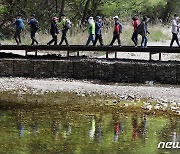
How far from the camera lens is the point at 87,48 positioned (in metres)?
26.4

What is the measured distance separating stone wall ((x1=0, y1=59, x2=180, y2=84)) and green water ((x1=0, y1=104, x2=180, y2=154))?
7.21 meters

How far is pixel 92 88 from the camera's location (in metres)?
23.0

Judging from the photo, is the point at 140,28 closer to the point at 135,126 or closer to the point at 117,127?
the point at 135,126

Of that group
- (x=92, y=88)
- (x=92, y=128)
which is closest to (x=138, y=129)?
(x=92, y=128)

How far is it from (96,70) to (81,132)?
10930mm

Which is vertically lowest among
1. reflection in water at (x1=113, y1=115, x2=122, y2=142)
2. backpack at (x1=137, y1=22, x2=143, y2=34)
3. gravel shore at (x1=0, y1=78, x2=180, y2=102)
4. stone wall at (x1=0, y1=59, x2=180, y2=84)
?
gravel shore at (x1=0, y1=78, x2=180, y2=102)

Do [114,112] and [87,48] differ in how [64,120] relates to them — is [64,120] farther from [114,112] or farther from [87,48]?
[87,48]

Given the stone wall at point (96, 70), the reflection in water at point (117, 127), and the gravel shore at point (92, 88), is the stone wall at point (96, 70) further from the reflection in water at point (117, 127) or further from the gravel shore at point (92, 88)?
the reflection in water at point (117, 127)

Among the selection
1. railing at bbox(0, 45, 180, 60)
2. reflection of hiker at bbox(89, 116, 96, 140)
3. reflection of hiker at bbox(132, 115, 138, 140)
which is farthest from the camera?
railing at bbox(0, 45, 180, 60)

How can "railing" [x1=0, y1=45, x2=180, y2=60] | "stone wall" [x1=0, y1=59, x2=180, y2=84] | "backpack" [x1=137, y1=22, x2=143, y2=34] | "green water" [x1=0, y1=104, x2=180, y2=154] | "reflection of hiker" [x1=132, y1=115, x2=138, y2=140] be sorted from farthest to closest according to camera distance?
1. "backpack" [x1=137, y1=22, x2=143, y2=34]
2. "railing" [x1=0, y1=45, x2=180, y2=60]
3. "stone wall" [x1=0, y1=59, x2=180, y2=84]
4. "reflection of hiker" [x1=132, y1=115, x2=138, y2=140]
5. "green water" [x1=0, y1=104, x2=180, y2=154]

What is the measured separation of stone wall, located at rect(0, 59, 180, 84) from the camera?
24.7 meters

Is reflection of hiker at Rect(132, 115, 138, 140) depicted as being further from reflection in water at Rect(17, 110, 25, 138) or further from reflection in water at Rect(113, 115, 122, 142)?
reflection in water at Rect(17, 110, 25, 138)

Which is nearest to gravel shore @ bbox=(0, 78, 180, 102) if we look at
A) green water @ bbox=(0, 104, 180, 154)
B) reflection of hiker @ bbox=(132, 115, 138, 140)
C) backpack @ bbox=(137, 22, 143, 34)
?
backpack @ bbox=(137, 22, 143, 34)

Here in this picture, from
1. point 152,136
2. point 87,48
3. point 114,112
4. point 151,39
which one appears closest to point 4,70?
point 87,48
